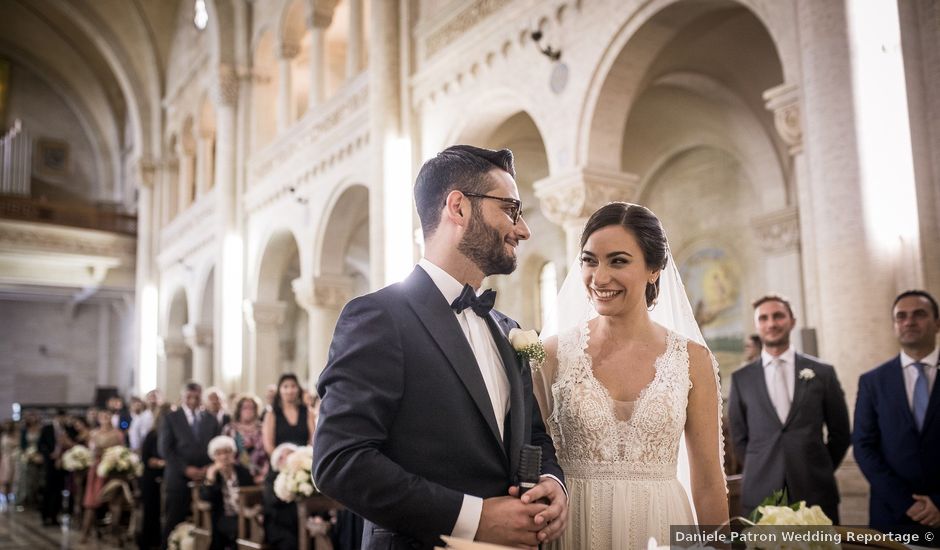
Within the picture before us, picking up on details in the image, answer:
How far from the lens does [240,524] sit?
6.80 meters

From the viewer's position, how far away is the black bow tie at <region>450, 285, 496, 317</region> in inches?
87.0

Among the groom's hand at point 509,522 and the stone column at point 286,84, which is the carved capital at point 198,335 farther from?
the groom's hand at point 509,522

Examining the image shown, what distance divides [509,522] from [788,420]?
9.40ft

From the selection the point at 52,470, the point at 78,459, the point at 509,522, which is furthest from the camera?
the point at 52,470

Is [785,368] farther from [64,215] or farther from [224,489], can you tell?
[64,215]

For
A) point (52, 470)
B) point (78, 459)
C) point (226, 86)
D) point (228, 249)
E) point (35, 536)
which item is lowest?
point (35, 536)

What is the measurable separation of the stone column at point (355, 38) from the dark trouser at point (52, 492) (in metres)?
8.16

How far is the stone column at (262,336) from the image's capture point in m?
16.0

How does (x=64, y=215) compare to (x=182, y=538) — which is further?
(x=64, y=215)

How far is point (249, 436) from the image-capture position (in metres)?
9.02

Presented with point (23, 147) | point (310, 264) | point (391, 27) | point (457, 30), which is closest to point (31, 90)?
point (23, 147)

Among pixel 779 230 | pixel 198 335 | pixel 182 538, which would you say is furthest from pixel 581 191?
pixel 198 335

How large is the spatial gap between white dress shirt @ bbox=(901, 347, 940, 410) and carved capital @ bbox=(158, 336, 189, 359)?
20.6m

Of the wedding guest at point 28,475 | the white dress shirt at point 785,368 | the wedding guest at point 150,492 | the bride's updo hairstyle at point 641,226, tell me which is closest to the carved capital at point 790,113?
the white dress shirt at point 785,368
